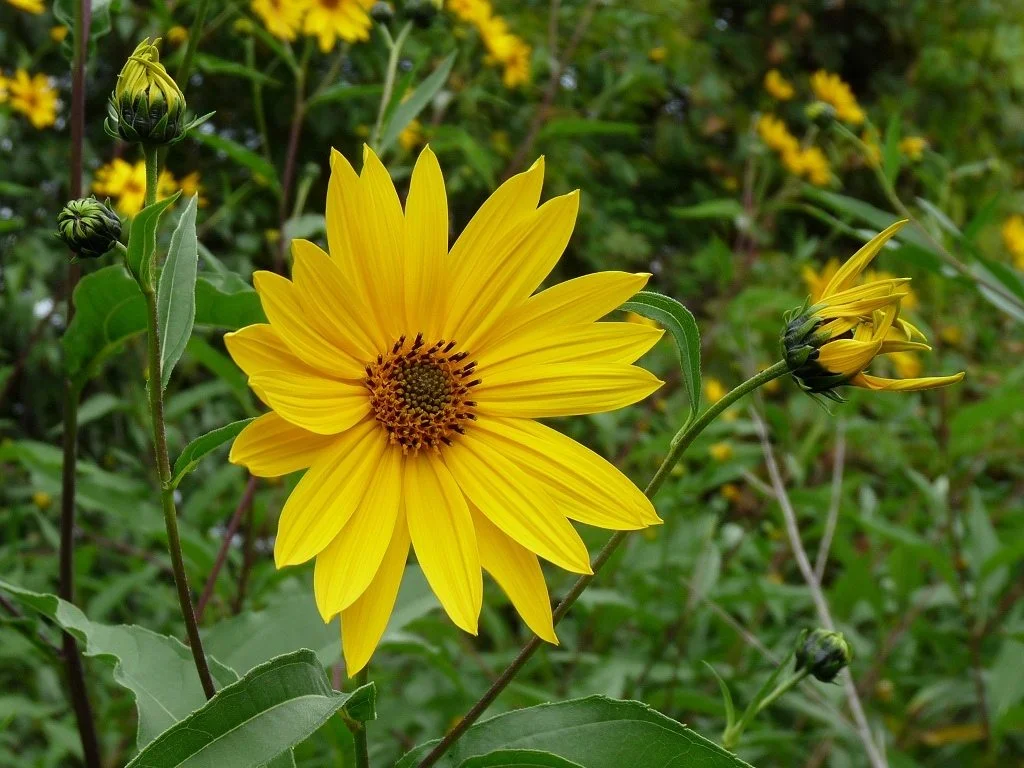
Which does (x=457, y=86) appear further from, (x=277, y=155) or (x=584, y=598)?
(x=584, y=598)

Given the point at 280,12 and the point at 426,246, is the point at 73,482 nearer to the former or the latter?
the point at 426,246

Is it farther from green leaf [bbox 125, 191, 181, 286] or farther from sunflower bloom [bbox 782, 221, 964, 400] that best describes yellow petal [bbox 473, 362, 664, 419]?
green leaf [bbox 125, 191, 181, 286]

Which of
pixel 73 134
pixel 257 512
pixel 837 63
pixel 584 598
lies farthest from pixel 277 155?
pixel 837 63

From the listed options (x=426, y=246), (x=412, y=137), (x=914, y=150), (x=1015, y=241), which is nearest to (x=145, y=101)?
(x=426, y=246)

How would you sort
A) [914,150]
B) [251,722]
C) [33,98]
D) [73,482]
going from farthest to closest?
[33,98] < [914,150] < [73,482] < [251,722]

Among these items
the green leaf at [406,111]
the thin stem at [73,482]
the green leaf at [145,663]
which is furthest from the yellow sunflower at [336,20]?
the green leaf at [145,663]

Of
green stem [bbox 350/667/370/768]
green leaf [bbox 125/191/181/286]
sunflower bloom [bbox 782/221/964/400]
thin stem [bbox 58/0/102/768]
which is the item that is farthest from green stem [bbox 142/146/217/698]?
sunflower bloom [bbox 782/221/964/400]
